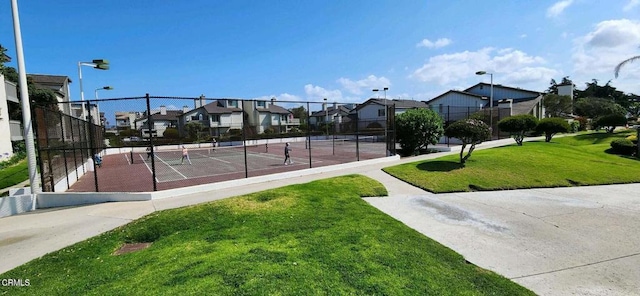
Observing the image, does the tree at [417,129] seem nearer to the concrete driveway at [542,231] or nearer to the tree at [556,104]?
the concrete driveway at [542,231]

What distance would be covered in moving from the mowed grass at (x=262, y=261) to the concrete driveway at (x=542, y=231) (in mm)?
810

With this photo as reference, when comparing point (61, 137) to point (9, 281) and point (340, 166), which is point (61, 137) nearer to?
point (9, 281)

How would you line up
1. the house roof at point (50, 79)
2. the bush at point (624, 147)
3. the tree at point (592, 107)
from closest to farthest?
1. the bush at point (624, 147)
2. the house roof at point (50, 79)
3. the tree at point (592, 107)

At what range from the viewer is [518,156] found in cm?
1695

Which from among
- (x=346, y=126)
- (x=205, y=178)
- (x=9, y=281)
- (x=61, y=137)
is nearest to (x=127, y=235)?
(x=9, y=281)

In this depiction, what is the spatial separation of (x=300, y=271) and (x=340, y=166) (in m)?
11.6

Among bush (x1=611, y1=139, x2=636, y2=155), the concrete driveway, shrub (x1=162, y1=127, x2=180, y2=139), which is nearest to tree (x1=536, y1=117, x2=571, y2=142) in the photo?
bush (x1=611, y1=139, x2=636, y2=155)

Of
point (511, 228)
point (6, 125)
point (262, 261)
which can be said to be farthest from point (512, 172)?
point (6, 125)

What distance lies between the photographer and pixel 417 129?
69.6ft

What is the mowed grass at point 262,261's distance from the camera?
396 cm

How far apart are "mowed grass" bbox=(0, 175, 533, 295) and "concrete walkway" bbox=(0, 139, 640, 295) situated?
76cm

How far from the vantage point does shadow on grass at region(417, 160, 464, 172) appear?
14.1 meters

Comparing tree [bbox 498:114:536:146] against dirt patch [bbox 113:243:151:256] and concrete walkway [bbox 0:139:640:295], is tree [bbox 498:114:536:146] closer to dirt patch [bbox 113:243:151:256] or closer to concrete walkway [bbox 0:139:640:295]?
concrete walkway [bbox 0:139:640:295]
